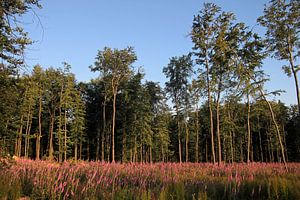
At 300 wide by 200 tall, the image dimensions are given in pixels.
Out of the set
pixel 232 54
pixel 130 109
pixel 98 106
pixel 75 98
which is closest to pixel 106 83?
pixel 130 109

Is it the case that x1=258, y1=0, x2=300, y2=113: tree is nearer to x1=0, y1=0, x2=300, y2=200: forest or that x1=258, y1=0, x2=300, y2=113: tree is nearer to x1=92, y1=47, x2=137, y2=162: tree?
x1=0, y1=0, x2=300, y2=200: forest

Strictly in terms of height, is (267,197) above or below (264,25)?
below

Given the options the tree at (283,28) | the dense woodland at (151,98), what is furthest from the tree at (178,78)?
the tree at (283,28)

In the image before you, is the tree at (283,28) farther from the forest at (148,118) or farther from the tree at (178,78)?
the tree at (178,78)

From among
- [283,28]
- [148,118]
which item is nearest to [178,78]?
[148,118]

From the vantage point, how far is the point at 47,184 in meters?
5.60

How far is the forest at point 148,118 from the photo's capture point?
5934mm

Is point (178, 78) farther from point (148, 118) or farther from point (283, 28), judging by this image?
point (283, 28)

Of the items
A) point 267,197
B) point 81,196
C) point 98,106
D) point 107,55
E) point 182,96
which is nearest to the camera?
point 81,196

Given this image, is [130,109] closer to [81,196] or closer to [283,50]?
[283,50]

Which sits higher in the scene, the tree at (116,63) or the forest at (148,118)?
the tree at (116,63)

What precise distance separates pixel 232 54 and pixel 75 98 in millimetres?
41421

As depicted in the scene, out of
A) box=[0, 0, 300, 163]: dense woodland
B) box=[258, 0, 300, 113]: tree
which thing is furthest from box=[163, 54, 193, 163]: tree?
box=[258, 0, 300, 113]: tree

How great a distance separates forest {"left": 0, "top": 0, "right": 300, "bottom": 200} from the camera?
5.93m
